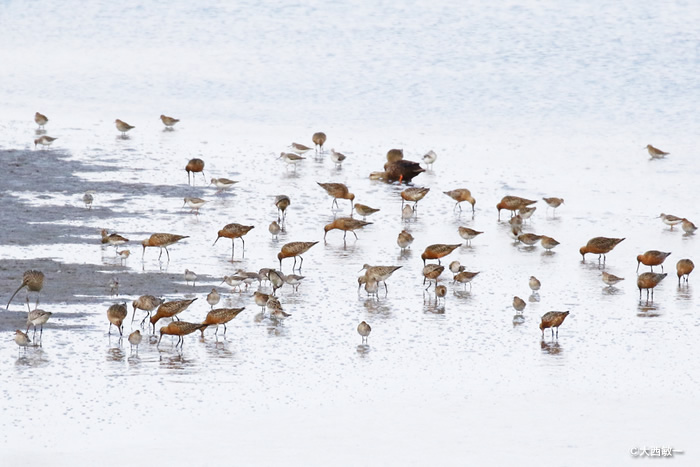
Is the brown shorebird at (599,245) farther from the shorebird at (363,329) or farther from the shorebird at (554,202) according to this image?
the shorebird at (363,329)

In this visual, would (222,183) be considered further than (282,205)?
Yes

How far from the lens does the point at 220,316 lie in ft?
40.4

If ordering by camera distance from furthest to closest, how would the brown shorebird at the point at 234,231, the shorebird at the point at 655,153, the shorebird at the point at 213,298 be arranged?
1. the shorebird at the point at 655,153
2. the brown shorebird at the point at 234,231
3. the shorebird at the point at 213,298

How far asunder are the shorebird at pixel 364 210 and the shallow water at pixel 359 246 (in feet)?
0.95

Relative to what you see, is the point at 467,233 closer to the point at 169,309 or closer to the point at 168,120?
the point at 169,309

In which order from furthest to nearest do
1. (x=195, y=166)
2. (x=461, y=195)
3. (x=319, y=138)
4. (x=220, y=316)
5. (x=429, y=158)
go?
(x=319, y=138)
(x=429, y=158)
(x=195, y=166)
(x=461, y=195)
(x=220, y=316)

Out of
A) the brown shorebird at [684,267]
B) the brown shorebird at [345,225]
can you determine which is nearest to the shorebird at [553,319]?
the brown shorebird at [684,267]

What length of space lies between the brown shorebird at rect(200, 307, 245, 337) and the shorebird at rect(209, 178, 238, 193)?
751 cm

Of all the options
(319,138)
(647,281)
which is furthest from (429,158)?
(647,281)

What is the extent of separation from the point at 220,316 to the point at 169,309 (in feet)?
1.83

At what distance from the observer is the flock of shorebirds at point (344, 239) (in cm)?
1228

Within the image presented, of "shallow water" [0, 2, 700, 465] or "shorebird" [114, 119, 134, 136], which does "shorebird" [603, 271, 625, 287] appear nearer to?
"shallow water" [0, 2, 700, 465]

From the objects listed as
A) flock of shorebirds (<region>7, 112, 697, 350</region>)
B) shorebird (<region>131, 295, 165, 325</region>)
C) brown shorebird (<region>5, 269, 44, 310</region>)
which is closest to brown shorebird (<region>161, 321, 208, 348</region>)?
flock of shorebirds (<region>7, 112, 697, 350</region>)

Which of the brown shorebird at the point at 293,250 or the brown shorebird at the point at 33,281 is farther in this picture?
the brown shorebird at the point at 293,250
